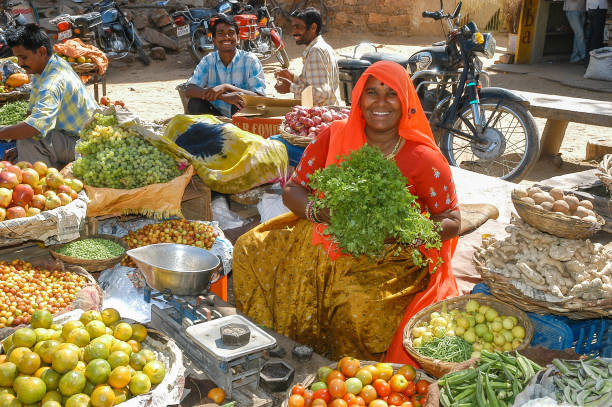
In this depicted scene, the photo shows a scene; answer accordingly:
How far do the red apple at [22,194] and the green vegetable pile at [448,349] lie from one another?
7.62 ft

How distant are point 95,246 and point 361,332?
176 cm

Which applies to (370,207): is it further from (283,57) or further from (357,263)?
(283,57)

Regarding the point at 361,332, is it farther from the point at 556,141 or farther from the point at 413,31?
the point at 413,31

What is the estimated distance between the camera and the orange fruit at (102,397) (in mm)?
1915

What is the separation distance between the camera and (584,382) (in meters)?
1.98

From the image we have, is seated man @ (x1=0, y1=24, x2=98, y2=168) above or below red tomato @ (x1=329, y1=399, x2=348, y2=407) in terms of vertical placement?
above

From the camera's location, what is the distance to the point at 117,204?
380cm

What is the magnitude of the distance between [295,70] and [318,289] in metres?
9.66

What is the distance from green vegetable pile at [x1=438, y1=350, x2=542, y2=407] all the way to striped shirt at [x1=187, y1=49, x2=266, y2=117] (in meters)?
4.04

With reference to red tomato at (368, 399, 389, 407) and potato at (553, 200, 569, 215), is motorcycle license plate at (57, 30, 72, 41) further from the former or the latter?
red tomato at (368, 399, 389, 407)

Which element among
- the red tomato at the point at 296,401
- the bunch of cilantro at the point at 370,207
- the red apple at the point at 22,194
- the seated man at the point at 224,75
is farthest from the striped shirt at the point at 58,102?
the red tomato at the point at 296,401

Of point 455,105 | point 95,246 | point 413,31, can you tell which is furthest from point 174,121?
point 413,31

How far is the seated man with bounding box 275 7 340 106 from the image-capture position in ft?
17.6

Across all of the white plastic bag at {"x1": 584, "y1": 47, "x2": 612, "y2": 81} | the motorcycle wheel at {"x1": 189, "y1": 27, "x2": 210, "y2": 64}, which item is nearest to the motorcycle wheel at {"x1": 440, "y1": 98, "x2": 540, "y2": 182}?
the white plastic bag at {"x1": 584, "y1": 47, "x2": 612, "y2": 81}
